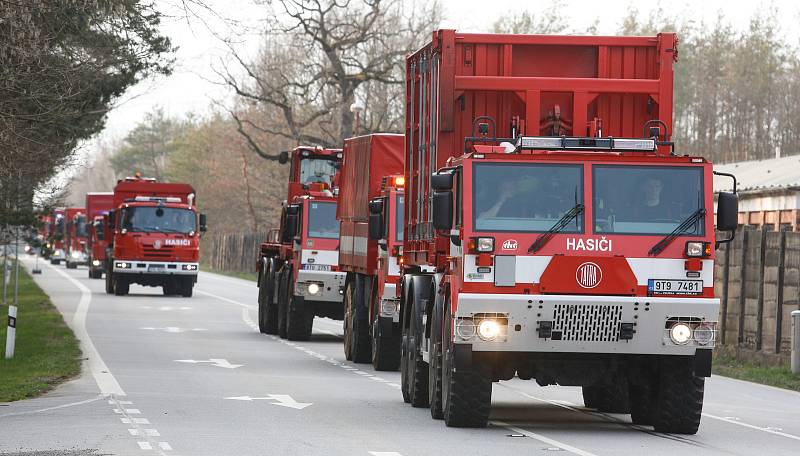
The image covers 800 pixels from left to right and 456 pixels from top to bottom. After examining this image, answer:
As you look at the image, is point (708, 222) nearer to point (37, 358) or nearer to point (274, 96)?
point (37, 358)

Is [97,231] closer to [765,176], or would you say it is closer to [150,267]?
[150,267]

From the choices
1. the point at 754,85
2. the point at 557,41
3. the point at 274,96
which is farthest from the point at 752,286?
the point at 754,85

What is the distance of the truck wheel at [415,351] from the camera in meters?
17.7

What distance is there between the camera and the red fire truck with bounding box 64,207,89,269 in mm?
82125

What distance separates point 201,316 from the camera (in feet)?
137

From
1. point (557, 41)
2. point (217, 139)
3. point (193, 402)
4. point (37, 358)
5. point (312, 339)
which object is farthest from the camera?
point (217, 139)

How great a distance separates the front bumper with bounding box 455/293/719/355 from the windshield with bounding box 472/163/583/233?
0.65 meters

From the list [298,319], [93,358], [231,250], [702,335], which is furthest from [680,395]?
[231,250]

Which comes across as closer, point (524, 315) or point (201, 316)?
point (524, 315)

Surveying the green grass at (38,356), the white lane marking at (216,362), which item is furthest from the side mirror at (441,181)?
the white lane marking at (216,362)

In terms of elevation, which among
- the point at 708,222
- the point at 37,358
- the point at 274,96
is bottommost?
the point at 37,358

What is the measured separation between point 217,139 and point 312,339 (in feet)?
243

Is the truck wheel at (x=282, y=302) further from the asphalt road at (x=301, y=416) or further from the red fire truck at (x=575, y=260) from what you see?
the red fire truck at (x=575, y=260)

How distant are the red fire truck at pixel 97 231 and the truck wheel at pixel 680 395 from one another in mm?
46004
